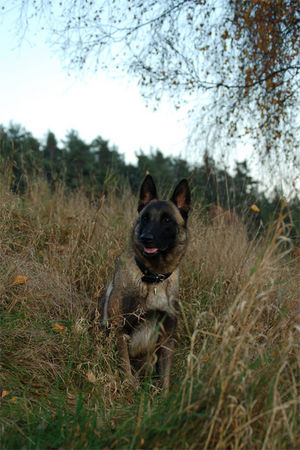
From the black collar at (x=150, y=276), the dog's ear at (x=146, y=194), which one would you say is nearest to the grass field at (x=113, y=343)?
the black collar at (x=150, y=276)

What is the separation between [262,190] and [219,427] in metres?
4.24

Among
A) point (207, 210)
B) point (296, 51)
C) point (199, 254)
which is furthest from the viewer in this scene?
point (296, 51)

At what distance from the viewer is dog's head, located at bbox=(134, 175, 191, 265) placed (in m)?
3.11

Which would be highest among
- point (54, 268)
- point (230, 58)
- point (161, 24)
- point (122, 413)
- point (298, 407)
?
point (161, 24)

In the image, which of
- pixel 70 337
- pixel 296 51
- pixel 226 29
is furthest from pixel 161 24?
pixel 70 337

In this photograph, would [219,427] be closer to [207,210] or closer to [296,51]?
[207,210]

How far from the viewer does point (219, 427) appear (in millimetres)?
1780

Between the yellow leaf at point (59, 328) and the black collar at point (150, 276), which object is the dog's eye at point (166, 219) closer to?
the black collar at point (150, 276)

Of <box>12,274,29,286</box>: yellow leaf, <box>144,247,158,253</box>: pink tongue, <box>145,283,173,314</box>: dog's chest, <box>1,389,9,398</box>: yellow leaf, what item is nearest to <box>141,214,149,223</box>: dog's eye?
<box>144,247,158,253</box>: pink tongue

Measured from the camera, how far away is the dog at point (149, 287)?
3.07 metres

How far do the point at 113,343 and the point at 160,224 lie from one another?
990 mm

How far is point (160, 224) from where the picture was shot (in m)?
3.20

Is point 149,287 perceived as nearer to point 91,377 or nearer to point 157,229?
point 157,229

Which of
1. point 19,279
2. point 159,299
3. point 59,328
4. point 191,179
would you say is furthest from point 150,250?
point 191,179
